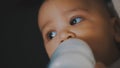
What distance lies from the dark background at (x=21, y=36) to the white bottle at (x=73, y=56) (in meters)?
0.40

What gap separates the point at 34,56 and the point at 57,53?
41cm

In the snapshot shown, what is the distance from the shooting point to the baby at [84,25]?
777 millimetres

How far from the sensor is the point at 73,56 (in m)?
0.61

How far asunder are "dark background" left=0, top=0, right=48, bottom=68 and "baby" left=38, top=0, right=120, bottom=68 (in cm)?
18

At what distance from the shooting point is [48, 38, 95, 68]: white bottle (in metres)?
0.60

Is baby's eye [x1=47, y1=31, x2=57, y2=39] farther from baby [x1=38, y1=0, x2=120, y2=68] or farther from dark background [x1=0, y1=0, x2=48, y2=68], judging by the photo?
dark background [x1=0, y1=0, x2=48, y2=68]

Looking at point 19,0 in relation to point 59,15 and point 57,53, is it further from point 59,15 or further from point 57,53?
point 57,53

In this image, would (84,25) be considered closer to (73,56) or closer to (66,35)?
(66,35)

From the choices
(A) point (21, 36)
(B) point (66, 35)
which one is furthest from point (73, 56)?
(A) point (21, 36)

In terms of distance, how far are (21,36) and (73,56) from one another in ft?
1.52

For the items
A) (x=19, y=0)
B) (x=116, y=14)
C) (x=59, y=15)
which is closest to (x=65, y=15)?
(x=59, y=15)

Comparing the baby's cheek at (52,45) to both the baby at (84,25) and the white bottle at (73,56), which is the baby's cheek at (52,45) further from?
the white bottle at (73,56)

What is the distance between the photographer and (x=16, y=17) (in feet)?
3.45

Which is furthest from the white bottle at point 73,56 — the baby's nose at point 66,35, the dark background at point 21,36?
the dark background at point 21,36
